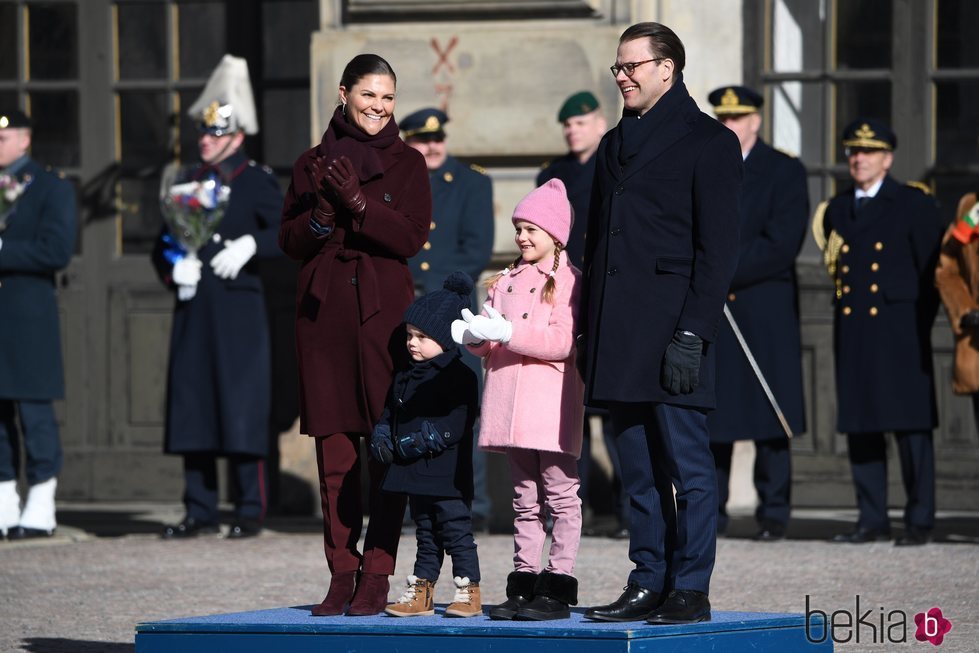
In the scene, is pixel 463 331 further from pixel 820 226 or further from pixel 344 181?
pixel 820 226

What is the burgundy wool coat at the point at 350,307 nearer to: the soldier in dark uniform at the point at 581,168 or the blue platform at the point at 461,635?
the blue platform at the point at 461,635

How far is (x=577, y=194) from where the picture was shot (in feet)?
30.7

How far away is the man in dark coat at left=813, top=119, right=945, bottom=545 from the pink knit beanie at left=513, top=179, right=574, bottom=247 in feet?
11.1

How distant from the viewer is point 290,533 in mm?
9898

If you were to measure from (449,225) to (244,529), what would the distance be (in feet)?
5.66

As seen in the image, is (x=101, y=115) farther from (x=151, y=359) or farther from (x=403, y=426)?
(x=403, y=426)

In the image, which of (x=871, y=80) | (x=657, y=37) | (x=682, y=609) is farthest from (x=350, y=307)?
(x=871, y=80)

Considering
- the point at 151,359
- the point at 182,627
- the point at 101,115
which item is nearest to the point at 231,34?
the point at 101,115

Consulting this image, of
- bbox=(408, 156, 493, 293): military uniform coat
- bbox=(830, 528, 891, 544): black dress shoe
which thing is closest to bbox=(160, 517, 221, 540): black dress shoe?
bbox=(408, 156, 493, 293): military uniform coat

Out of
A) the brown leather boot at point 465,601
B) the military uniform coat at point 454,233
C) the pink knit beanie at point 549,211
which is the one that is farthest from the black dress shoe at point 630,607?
the military uniform coat at point 454,233

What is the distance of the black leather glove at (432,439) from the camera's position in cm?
587

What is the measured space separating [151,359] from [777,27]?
380 centimetres

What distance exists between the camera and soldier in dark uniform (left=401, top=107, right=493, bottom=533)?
31.5 feet

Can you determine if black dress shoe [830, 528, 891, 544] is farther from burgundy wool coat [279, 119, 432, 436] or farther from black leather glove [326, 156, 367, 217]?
black leather glove [326, 156, 367, 217]
